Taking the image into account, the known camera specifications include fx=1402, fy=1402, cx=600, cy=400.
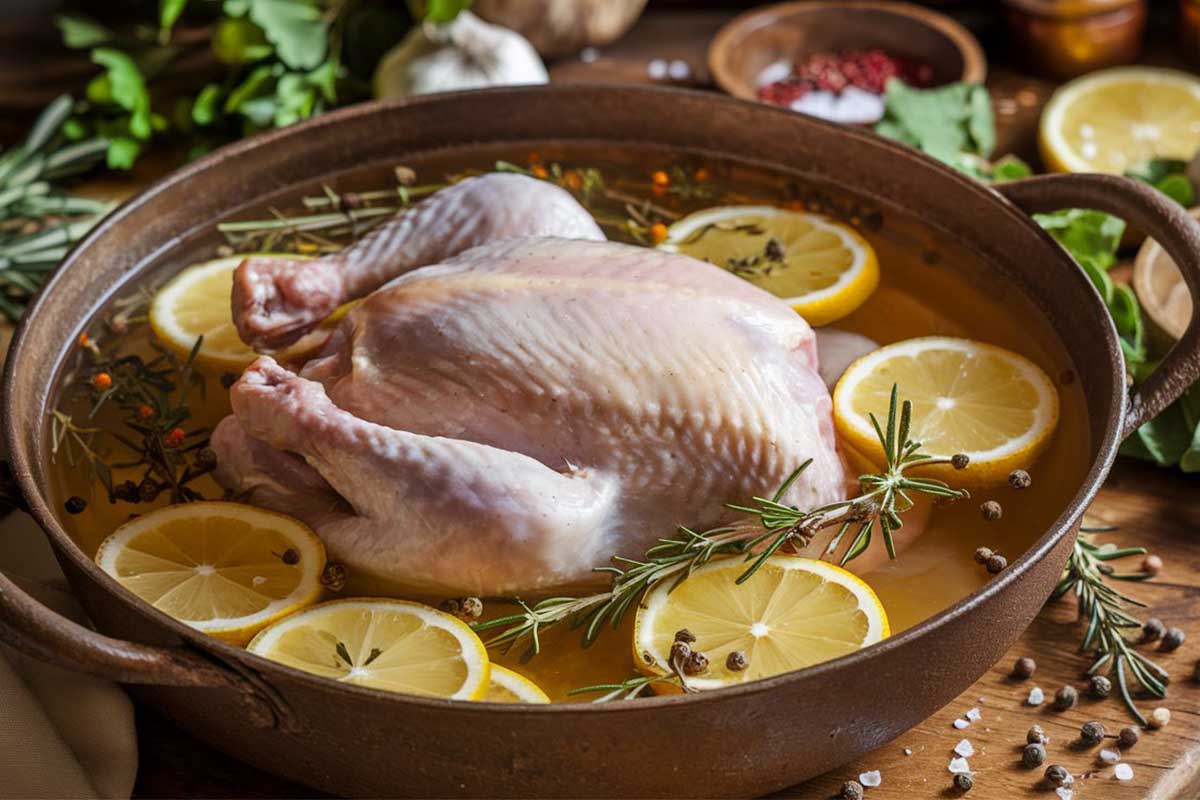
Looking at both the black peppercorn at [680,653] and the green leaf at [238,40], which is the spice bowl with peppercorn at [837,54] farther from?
the black peppercorn at [680,653]

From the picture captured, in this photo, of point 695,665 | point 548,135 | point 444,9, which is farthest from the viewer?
point 444,9

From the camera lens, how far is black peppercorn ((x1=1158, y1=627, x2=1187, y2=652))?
1.92 m

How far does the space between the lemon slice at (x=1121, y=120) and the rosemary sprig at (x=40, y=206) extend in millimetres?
1939

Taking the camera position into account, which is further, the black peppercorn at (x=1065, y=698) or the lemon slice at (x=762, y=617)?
the black peppercorn at (x=1065, y=698)

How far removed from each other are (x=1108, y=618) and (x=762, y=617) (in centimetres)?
55

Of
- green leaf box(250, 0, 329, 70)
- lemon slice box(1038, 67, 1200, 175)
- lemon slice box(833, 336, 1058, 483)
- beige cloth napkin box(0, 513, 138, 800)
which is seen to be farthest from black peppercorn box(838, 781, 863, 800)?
green leaf box(250, 0, 329, 70)

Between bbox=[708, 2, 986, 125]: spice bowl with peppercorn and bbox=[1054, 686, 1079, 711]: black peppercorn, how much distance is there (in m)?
1.54

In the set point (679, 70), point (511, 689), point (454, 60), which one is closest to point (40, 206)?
point (454, 60)

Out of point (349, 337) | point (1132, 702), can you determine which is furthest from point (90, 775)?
point (1132, 702)

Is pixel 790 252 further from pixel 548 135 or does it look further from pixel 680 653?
pixel 680 653

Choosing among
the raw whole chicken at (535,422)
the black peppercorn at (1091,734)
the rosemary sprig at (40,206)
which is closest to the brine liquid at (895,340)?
the raw whole chicken at (535,422)

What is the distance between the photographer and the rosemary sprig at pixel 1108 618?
188 centimetres

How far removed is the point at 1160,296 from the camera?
2.42 metres

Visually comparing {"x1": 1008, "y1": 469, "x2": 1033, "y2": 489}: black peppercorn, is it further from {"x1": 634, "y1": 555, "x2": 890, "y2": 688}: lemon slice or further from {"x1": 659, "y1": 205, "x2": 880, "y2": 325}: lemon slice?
{"x1": 659, "y1": 205, "x2": 880, "y2": 325}: lemon slice
